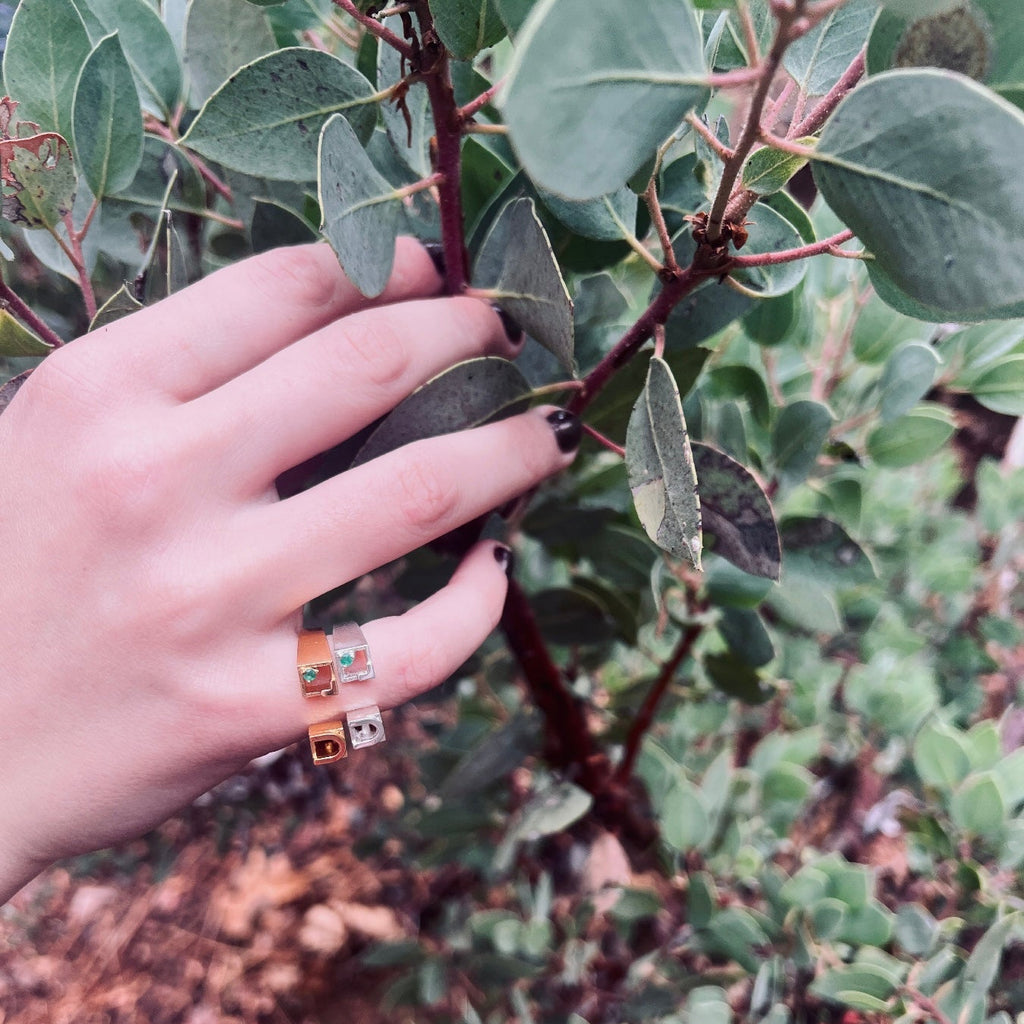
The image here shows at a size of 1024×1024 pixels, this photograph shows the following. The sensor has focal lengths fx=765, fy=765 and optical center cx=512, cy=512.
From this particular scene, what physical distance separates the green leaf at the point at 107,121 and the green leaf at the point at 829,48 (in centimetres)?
38

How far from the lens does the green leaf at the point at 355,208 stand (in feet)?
1.19

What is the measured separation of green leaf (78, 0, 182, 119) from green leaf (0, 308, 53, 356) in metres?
0.19

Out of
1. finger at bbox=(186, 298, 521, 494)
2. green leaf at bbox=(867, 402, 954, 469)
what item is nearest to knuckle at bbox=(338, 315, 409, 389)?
finger at bbox=(186, 298, 521, 494)

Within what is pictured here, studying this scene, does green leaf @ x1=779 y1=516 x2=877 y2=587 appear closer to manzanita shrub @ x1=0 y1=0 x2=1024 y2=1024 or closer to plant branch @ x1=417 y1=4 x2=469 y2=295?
manzanita shrub @ x1=0 y1=0 x2=1024 y2=1024

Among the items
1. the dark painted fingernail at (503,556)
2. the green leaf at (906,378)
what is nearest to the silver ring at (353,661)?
the dark painted fingernail at (503,556)

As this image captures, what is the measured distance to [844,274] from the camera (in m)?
0.82

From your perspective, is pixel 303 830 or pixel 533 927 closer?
pixel 533 927

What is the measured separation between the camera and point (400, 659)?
50cm

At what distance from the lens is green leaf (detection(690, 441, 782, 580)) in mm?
460

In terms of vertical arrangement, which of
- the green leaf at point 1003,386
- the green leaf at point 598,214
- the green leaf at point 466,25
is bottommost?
the green leaf at point 1003,386

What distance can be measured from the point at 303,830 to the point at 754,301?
4.75 ft

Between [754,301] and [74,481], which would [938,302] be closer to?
[754,301]

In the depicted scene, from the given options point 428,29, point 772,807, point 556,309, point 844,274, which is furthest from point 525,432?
point 772,807

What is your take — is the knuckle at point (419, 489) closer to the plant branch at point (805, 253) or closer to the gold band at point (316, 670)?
the gold band at point (316, 670)
